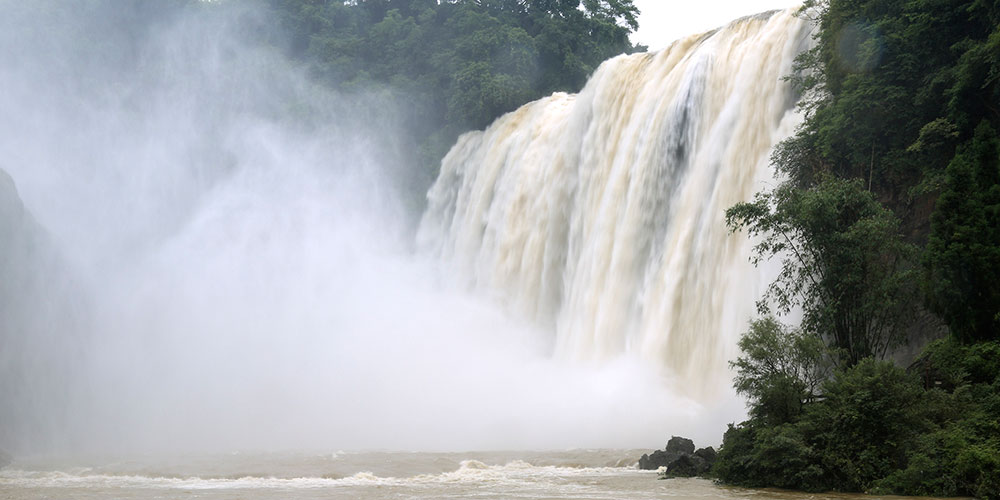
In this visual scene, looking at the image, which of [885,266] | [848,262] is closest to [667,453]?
[848,262]

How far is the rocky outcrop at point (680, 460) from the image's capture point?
15828 mm

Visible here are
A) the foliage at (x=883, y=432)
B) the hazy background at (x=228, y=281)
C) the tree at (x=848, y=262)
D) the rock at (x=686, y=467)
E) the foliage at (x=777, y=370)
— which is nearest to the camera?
the foliage at (x=883, y=432)

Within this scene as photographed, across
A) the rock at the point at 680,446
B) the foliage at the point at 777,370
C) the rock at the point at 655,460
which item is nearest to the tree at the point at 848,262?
the foliage at the point at 777,370

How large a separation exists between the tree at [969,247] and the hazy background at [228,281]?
5.87 metres

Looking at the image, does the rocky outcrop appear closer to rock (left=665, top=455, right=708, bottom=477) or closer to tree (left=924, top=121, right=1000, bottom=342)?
rock (left=665, top=455, right=708, bottom=477)

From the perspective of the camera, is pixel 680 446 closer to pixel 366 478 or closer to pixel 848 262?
pixel 848 262

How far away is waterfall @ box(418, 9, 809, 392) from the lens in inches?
886

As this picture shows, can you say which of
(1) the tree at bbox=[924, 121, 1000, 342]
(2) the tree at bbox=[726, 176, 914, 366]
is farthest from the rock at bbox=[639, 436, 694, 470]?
(1) the tree at bbox=[924, 121, 1000, 342]

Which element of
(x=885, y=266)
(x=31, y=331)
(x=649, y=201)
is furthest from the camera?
(x=31, y=331)

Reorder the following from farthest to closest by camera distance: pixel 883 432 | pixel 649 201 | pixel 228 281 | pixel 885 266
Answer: pixel 228 281
pixel 649 201
pixel 885 266
pixel 883 432

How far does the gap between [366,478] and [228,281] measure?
2640 cm

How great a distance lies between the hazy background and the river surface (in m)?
2.67

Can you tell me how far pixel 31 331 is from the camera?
28031mm

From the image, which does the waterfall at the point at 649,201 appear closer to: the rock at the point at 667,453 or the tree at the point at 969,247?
the rock at the point at 667,453
